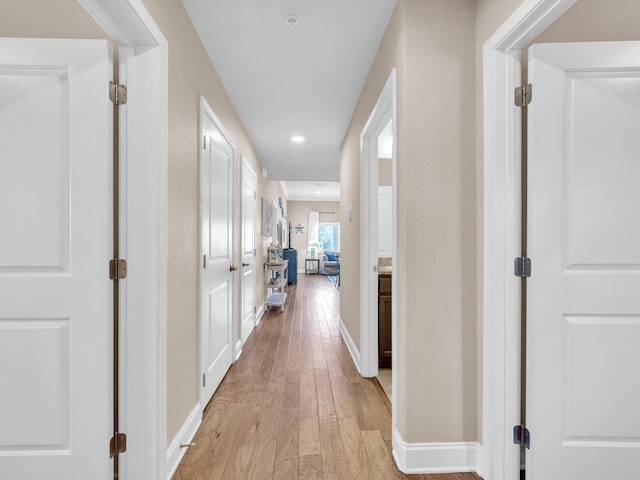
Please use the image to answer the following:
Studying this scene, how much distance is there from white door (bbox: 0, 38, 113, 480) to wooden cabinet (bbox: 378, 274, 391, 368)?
209cm

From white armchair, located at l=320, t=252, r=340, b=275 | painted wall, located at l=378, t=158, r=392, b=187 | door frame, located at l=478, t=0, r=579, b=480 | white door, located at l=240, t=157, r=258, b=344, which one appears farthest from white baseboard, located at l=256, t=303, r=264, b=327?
white armchair, located at l=320, t=252, r=340, b=275

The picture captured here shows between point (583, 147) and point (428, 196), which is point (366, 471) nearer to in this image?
point (428, 196)

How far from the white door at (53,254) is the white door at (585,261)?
1.82m

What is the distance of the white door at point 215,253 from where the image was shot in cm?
221

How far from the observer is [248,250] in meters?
3.98

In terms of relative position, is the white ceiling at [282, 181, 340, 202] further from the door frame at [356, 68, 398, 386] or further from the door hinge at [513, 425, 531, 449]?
the door hinge at [513, 425, 531, 449]

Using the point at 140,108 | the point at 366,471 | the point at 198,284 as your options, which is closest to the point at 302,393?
the point at 366,471

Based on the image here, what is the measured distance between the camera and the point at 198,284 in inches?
81.7

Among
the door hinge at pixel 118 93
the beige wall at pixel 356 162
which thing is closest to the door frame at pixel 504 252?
the beige wall at pixel 356 162

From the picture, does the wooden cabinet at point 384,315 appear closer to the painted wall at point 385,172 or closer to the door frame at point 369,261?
the door frame at point 369,261

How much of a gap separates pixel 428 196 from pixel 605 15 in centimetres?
107

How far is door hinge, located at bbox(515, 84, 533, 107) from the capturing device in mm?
1405

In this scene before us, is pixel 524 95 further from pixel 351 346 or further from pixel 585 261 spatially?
pixel 351 346

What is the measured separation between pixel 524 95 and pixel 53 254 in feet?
6.89
